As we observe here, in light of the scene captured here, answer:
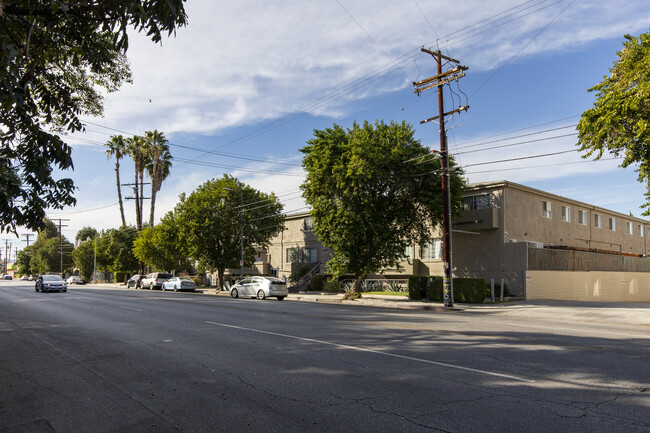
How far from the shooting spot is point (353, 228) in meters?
25.2

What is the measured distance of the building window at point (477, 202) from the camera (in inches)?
1133

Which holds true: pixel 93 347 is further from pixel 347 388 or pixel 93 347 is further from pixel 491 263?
pixel 491 263

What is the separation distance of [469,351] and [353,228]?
652 inches

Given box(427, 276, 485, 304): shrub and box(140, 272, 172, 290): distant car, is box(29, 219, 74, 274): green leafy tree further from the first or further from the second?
box(427, 276, 485, 304): shrub

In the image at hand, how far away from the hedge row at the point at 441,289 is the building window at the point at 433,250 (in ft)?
15.4

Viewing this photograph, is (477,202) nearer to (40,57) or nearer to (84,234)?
(40,57)

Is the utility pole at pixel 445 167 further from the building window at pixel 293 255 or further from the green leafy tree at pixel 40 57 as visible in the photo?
the building window at pixel 293 255

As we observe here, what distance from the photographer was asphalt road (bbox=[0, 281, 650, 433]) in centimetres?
493

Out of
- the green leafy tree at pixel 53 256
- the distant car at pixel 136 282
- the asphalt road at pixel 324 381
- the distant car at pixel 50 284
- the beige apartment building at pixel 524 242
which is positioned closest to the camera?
the asphalt road at pixel 324 381

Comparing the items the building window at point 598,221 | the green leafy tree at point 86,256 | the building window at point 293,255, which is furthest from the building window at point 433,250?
the green leafy tree at point 86,256

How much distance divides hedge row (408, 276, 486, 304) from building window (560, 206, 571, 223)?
45.6ft

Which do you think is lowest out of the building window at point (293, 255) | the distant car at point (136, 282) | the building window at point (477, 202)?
the distant car at point (136, 282)

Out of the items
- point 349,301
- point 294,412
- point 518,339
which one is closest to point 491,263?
point 349,301

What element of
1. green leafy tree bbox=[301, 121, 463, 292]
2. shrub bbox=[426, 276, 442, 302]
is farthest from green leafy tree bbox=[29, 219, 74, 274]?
shrub bbox=[426, 276, 442, 302]
